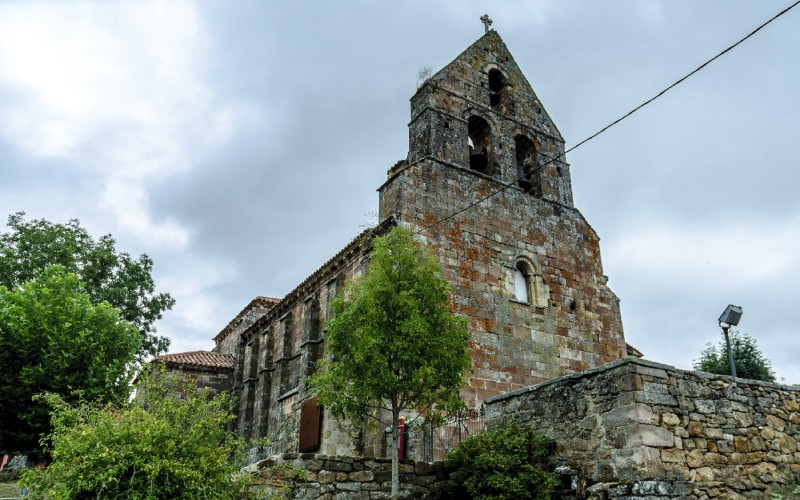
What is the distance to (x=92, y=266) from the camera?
88.8ft

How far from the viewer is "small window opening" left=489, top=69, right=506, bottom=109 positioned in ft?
67.6

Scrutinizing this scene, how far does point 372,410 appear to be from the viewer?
1366 centimetres

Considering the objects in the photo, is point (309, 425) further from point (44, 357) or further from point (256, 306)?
point (256, 306)

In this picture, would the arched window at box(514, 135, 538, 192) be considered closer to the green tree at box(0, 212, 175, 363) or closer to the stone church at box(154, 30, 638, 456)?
the stone church at box(154, 30, 638, 456)

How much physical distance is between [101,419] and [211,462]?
155 centimetres

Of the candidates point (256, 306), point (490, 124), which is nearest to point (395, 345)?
point (490, 124)

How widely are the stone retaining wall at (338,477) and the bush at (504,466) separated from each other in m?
0.48

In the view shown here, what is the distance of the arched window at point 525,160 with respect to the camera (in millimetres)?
19891

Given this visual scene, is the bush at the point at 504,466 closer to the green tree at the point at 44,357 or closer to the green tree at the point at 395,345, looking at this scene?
the green tree at the point at 395,345

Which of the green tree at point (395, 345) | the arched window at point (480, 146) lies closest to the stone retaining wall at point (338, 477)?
the green tree at point (395, 345)

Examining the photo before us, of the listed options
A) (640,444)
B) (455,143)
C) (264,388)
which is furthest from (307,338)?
(640,444)

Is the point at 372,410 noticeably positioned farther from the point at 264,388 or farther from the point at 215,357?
the point at 215,357

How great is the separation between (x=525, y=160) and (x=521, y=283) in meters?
4.85

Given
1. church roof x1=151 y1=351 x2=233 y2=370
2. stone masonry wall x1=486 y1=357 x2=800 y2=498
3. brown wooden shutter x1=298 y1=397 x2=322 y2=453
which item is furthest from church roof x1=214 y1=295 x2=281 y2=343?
stone masonry wall x1=486 y1=357 x2=800 y2=498
